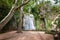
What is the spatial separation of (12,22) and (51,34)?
14.9 feet

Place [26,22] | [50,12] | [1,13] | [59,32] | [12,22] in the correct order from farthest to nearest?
1. [50,12]
2. [26,22]
3. [12,22]
4. [1,13]
5. [59,32]

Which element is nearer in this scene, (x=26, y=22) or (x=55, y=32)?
(x=55, y=32)

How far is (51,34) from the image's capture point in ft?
36.9

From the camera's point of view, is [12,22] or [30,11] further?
[30,11]

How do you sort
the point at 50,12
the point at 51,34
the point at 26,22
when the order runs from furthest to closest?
the point at 50,12 → the point at 26,22 → the point at 51,34

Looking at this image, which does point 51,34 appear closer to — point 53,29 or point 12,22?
point 53,29

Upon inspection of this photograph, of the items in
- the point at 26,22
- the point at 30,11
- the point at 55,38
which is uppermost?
the point at 30,11

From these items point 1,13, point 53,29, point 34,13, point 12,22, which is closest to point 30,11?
point 34,13

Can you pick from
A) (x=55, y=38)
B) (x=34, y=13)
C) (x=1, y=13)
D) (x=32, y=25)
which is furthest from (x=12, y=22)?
(x=55, y=38)

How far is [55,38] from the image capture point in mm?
10211

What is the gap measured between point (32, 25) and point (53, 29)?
18.2 ft

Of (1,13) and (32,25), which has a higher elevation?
(1,13)

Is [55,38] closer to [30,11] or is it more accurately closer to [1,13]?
[1,13]

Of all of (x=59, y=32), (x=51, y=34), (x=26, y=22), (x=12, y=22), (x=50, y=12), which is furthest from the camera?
(x=50, y=12)
